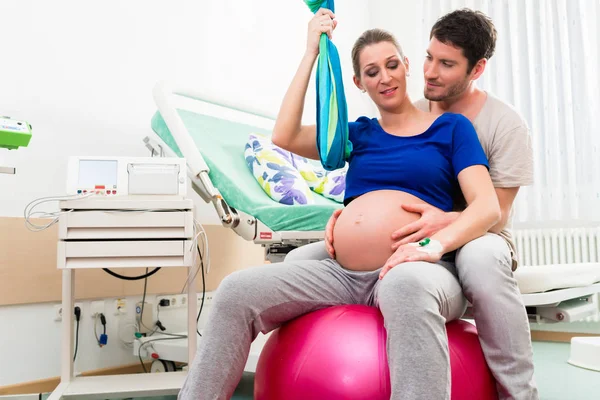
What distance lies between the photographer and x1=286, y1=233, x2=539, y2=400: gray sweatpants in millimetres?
1139

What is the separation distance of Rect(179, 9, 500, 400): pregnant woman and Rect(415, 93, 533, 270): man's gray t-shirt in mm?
110

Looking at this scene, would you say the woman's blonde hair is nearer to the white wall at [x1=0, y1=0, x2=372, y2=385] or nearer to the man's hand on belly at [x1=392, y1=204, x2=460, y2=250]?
the man's hand on belly at [x1=392, y1=204, x2=460, y2=250]

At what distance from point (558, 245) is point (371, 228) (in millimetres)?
2674

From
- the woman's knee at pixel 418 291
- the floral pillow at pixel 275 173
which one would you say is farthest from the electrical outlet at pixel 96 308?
the woman's knee at pixel 418 291

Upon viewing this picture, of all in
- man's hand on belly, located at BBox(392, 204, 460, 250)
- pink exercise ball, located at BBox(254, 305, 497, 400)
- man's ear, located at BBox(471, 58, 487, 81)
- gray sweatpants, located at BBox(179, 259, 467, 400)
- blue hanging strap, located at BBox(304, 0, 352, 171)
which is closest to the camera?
gray sweatpants, located at BBox(179, 259, 467, 400)

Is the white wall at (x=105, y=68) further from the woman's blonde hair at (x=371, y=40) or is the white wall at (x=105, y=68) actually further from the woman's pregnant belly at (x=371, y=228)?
the woman's pregnant belly at (x=371, y=228)

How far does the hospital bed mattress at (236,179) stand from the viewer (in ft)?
6.81

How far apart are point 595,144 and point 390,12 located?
185 centimetres

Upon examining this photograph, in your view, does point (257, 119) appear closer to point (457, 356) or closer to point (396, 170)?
point (396, 170)

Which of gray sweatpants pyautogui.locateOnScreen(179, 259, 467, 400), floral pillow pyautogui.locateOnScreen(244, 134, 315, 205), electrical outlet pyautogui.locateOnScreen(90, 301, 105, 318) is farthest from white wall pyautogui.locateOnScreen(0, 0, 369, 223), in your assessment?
gray sweatpants pyautogui.locateOnScreen(179, 259, 467, 400)

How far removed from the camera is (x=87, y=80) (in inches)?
100.0

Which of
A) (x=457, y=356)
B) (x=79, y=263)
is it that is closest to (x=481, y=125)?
(x=457, y=356)

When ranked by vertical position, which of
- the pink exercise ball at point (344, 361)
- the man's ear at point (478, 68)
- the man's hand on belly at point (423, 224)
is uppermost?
the man's ear at point (478, 68)

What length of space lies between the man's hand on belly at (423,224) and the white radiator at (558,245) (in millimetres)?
2431
